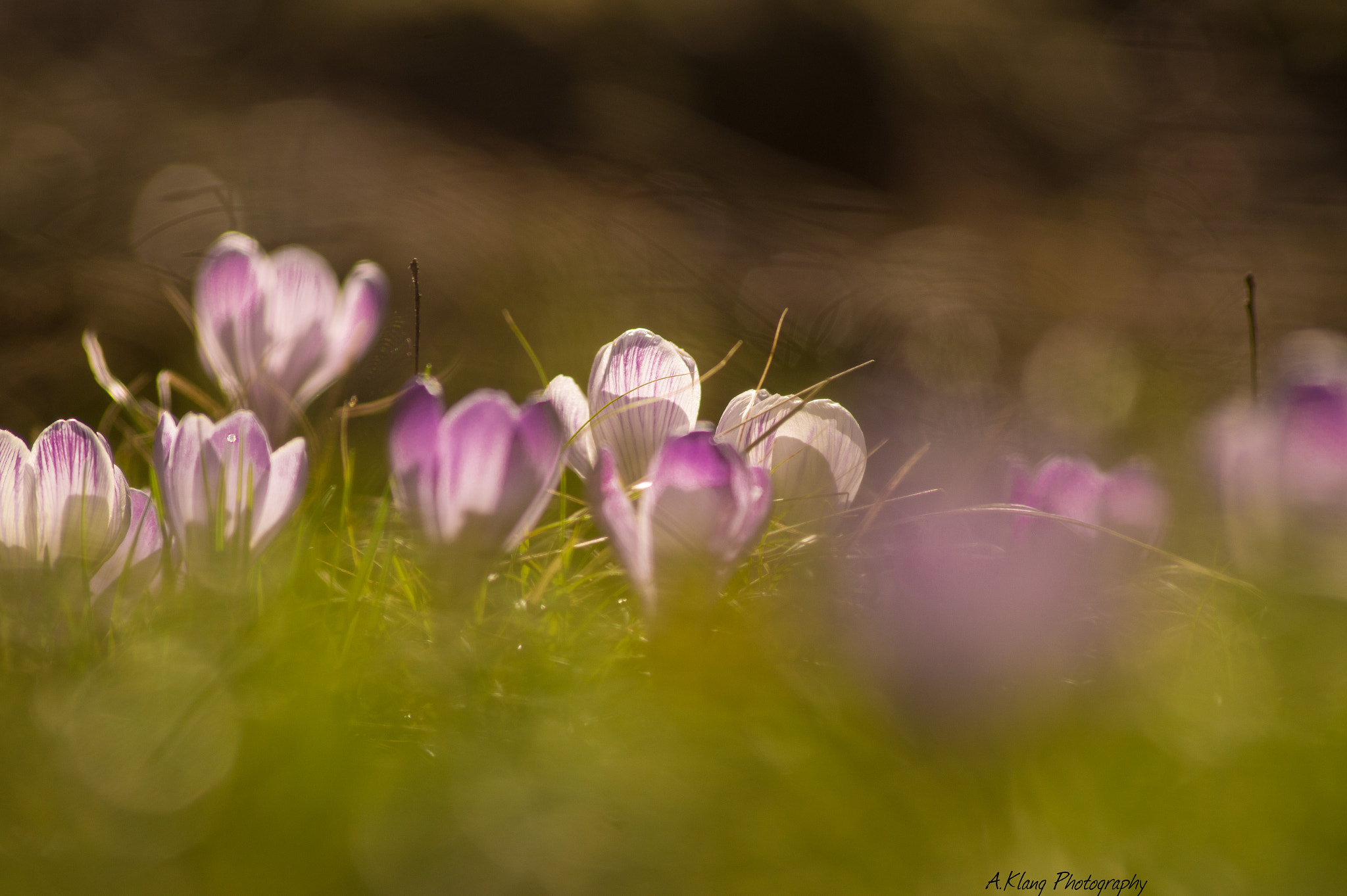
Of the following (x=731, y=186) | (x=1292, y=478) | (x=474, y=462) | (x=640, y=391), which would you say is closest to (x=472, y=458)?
(x=474, y=462)

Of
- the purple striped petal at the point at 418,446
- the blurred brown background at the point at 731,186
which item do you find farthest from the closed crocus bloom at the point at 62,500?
the blurred brown background at the point at 731,186

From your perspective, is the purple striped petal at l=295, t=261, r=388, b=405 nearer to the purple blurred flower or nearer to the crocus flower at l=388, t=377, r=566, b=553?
the crocus flower at l=388, t=377, r=566, b=553

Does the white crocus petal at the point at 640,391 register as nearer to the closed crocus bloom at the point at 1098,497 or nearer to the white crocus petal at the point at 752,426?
the white crocus petal at the point at 752,426

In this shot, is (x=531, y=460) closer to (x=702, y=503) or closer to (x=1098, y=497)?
(x=702, y=503)

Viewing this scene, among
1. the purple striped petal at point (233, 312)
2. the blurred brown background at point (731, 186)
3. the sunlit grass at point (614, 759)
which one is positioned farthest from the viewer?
the blurred brown background at point (731, 186)

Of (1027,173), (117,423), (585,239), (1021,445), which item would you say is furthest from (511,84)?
(117,423)

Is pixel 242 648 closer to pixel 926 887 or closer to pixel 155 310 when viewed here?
pixel 926 887

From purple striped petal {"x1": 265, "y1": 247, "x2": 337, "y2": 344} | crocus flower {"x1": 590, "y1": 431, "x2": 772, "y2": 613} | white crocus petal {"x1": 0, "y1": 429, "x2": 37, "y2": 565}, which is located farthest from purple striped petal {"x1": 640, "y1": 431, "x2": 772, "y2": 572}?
purple striped petal {"x1": 265, "y1": 247, "x2": 337, "y2": 344}

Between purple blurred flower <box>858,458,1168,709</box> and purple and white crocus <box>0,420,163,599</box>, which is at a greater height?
purple and white crocus <box>0,420,163,599</box>
